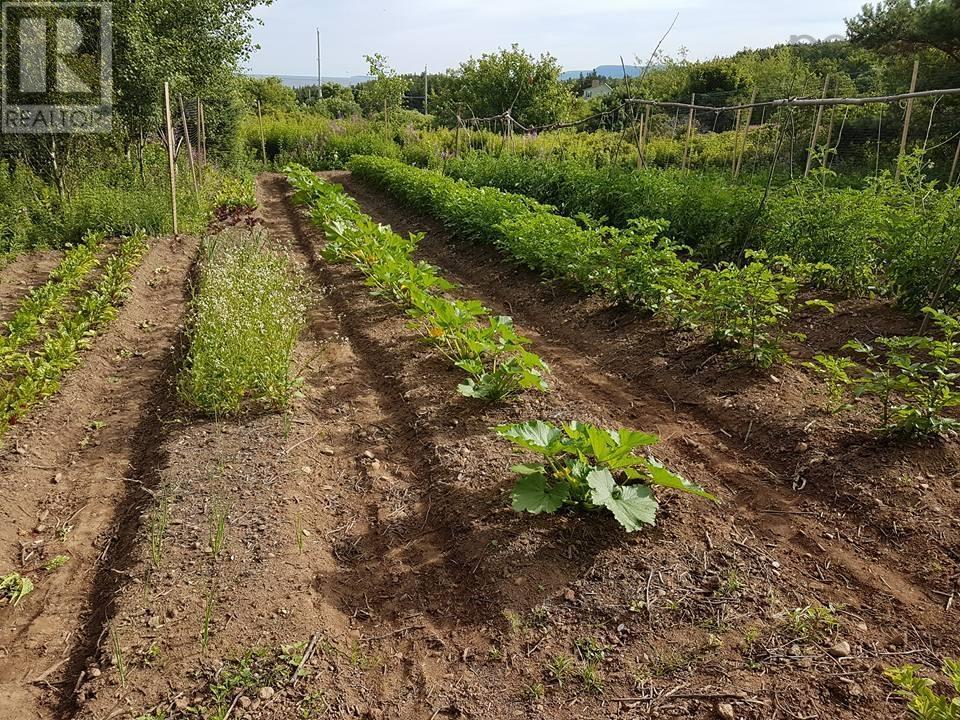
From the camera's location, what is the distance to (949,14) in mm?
15250

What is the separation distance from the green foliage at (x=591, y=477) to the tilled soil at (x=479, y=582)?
18cm

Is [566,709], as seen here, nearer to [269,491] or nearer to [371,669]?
[371,669]

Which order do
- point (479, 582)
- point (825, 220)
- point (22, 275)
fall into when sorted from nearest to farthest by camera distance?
point (479, 582)
point (825, 220)
point (22, 275)

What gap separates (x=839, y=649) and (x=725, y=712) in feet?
2.18

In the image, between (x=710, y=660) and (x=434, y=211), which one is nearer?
Answer: (x=710, y=660)

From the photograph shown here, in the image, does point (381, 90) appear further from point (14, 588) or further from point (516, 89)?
point (14, 588)

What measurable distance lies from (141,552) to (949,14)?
19604mm

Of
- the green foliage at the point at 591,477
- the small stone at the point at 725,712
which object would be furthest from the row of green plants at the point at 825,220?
the small stone at the point at 725,712

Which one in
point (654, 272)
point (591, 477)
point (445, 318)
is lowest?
point (591, 477)

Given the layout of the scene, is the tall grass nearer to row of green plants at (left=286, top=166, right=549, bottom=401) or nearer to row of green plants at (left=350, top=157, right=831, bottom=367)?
row of green plants at (left=286, top=166, right=549, bottom=401)

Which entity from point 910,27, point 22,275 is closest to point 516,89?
point 910,27

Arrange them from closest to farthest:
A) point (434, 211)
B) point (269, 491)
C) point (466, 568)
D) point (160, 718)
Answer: point (160, 718) → point (466, 568) → point (269, 491) → point (434, 211)

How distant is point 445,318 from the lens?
5.42 metres

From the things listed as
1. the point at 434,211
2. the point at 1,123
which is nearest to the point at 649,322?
the point at 434,211
